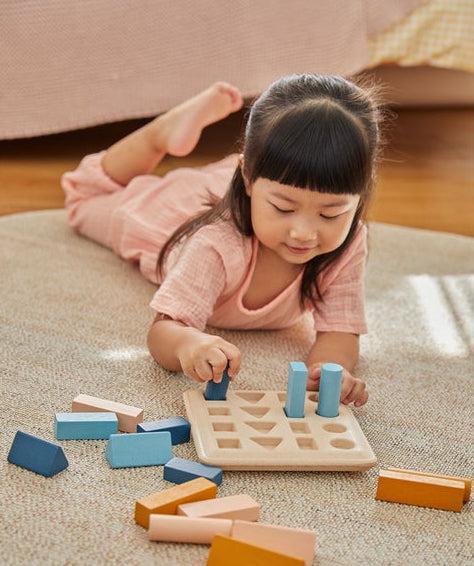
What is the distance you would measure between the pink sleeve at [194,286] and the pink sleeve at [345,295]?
0.15 meters

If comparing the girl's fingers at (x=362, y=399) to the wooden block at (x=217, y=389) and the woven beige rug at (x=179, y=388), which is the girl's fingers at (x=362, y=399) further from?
the wooden block at (x=217, y=389)

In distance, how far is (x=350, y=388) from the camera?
1096 mm

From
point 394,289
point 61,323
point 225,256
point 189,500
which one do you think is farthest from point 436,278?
point 189,500

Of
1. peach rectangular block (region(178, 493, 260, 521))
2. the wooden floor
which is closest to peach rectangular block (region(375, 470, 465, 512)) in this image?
peach rectangular block (region(178, 493, 260, 521))

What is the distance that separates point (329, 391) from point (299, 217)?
0.66ft

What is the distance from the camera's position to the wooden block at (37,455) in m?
0.90

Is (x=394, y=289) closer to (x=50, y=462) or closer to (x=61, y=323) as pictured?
(x=61, y=323)

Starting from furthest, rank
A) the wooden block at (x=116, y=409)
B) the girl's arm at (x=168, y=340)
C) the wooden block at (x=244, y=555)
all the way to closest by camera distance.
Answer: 1. the girl's arm at (x=168, y=340)
2. the wooden block at (x=116, y=409)
3. the wooden block at (x=244, y=555)

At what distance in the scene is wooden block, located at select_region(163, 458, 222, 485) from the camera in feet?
3.01

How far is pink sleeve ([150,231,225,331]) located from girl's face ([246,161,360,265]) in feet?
0.28

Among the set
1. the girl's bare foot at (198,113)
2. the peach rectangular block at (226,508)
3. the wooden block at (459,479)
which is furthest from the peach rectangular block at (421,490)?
the girl's bare foot at (198,113)

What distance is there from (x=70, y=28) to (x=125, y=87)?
172mm

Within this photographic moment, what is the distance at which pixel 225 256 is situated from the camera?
1.23 m

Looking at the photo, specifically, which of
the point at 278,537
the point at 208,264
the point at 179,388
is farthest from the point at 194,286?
the point at 278,537
